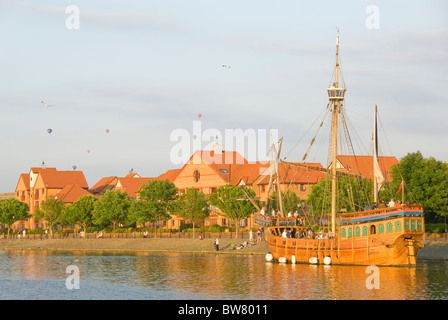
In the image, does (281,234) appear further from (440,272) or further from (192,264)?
(440,272)

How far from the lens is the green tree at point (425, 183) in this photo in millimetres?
82625

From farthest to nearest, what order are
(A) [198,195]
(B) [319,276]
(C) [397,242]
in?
(A) [198,195] → (C) [397,242] → (B) [319,276]

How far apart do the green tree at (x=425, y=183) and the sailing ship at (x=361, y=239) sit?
15.8 metres

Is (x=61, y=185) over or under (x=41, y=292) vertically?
over

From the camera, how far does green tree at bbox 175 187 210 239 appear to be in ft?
364

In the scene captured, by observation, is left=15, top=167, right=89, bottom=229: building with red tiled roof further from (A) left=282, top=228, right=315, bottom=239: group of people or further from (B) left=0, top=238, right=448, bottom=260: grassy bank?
(A) left=282, top=228, right=315, bottom=239: group of people

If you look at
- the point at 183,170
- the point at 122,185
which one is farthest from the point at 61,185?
the point at 183,170

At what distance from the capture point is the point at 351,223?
64.9 meters

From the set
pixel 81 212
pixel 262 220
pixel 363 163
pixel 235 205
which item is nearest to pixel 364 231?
pixel 262 220

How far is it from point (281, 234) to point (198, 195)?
3919cm

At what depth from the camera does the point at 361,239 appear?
63938 millimetres

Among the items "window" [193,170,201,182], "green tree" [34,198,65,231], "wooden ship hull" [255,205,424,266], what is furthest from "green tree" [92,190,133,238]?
"wooden ship hull" [255,205,424,266]

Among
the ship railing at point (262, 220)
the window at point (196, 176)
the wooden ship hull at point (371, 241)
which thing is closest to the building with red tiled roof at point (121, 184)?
the window at point (196, 176)

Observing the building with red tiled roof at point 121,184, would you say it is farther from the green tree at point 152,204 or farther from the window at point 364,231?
the window at point 364,231
